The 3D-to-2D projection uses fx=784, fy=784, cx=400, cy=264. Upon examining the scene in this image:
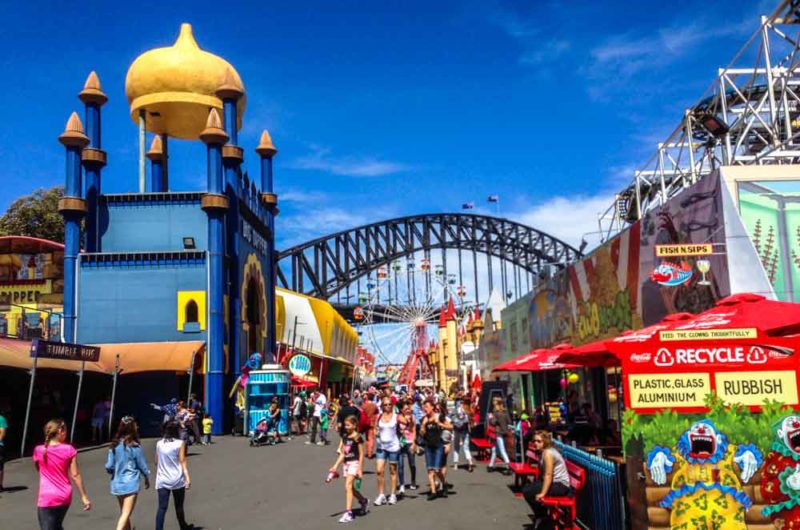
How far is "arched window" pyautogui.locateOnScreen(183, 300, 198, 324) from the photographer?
28364 mm

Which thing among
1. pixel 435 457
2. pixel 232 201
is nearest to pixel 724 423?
pixel 435 457

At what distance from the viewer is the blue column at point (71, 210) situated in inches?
1114

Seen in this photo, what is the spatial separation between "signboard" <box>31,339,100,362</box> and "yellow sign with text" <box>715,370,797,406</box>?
1545cm

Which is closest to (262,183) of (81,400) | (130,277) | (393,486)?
(130,277)

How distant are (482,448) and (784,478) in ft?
38.3

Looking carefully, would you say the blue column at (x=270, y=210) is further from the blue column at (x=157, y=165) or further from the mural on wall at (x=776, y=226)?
the mural on wall at (x=776, y=226)

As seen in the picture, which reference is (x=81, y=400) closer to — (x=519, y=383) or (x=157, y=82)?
(x=157, y=82)

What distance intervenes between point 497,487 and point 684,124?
552 inches

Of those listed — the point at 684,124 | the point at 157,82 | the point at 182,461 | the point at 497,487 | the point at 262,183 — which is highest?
the point at 157,82

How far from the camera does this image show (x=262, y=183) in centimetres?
3781

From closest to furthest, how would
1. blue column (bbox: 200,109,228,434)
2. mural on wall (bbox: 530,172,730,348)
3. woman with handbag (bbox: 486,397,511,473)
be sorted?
1. mural on wall (bbox: 530,172,730,348)
2. woman with handbag (bbox: 486,397,511,473)
3. blue column (bbox: 200,109,228,434)

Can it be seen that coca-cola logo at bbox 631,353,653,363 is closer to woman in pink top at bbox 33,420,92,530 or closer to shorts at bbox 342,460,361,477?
shorts at bbox 342,460,361,477

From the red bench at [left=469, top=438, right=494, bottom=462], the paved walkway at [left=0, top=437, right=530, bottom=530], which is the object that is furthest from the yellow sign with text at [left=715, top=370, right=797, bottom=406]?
the red bench at [left=469, top=438, right=494, bottom=462]

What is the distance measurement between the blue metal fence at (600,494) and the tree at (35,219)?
48.6 m
